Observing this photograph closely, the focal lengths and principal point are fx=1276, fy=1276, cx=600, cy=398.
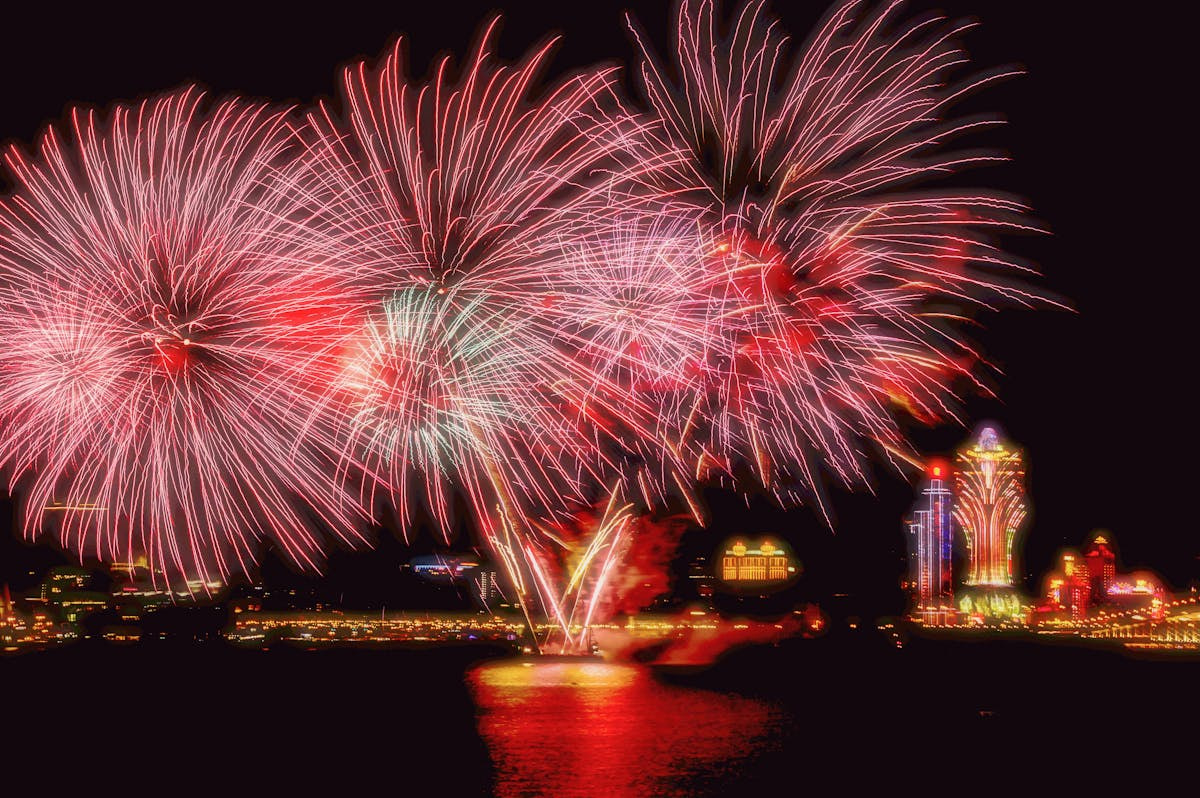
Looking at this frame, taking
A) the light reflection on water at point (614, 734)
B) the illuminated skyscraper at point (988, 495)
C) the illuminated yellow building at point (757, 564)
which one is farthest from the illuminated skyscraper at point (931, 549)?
the light reflection on water at point (614, 734)

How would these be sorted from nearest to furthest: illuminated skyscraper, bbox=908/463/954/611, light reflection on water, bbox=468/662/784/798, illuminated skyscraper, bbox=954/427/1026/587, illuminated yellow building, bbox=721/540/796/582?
light reflection on water, bbox=468/662/784/798 → illuminated yellow building, bbox=721/540/796/582 → illuminated skyscraper, bbox=908/463/954/611 → illuminated skyscraper, bbox=954/427/1026/587

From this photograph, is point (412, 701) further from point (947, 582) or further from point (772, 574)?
point (947, 582)

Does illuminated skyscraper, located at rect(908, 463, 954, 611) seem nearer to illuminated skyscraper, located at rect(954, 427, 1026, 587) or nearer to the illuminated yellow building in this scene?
illuminated skyscraper, located at rect(954, 427, 1026, 587)

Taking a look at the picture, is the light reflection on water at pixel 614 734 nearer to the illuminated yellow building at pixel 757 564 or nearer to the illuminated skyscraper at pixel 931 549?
the illuminated yellow building at pixel 757 564

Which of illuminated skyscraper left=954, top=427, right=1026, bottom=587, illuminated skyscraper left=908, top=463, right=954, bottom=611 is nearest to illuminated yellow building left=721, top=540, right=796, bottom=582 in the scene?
illuminated skyscraper left=908, top=463, right=954, bottom=611

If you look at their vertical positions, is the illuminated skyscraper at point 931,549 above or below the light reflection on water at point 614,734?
above
